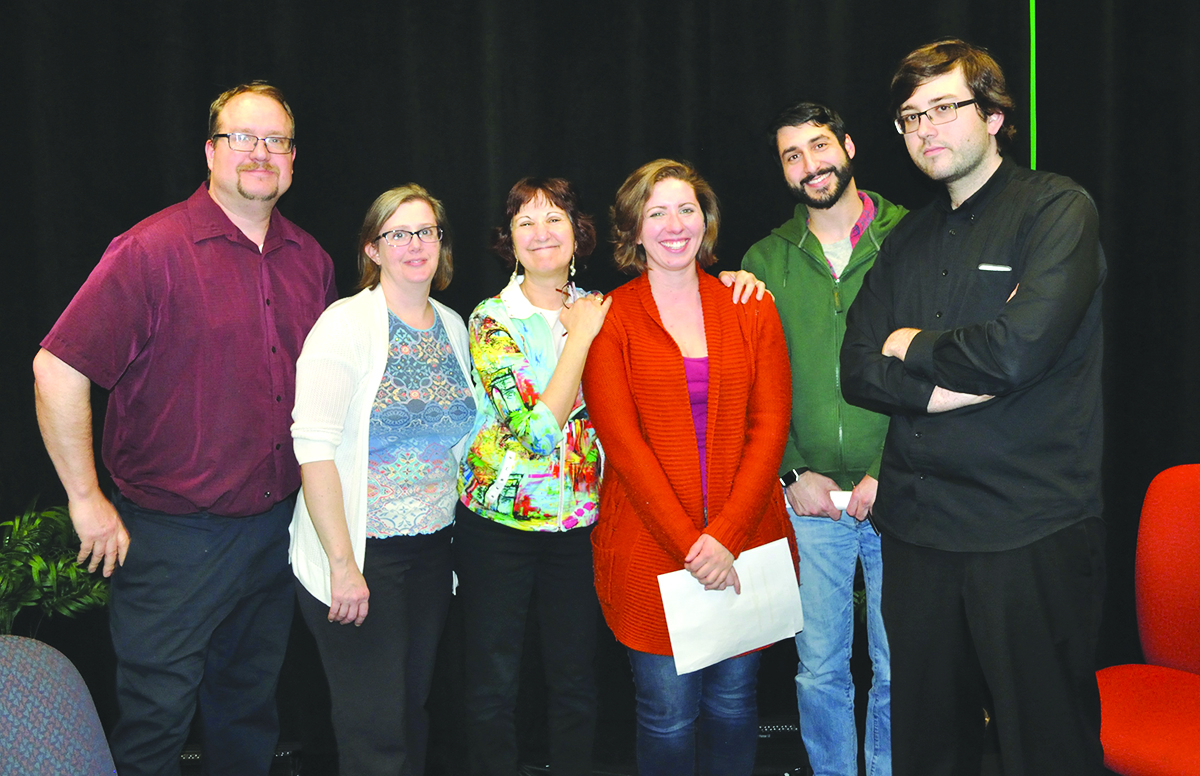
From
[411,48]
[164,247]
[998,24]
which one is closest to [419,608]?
[164,247]

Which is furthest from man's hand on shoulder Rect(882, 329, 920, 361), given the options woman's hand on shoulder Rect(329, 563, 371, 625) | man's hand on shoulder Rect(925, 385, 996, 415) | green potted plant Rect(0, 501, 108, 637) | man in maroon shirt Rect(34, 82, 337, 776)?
green potted plant Rect(0, 501, 108, 637)

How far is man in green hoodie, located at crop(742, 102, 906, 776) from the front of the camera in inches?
86.7

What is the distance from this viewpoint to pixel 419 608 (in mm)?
2113

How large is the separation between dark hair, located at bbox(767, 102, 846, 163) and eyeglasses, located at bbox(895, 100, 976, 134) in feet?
1.75

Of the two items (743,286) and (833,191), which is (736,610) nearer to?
(743,286)

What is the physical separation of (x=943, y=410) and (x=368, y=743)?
1575mm

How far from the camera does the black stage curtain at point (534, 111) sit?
2.81 m

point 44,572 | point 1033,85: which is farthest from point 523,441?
point 1033,85

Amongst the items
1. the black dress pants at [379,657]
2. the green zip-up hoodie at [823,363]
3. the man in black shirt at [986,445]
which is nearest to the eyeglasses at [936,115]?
the man in black shirt at [986,445]

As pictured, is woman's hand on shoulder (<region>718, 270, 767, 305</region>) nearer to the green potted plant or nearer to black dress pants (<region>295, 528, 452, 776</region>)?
black dress pants (<region>295, 528, 452, 776</region>)

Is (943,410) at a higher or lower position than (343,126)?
lower

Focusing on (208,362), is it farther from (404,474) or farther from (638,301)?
(638,301)

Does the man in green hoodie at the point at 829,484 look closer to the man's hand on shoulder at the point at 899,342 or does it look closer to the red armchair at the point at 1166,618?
the man's hand on shoulder at the point at 899,342

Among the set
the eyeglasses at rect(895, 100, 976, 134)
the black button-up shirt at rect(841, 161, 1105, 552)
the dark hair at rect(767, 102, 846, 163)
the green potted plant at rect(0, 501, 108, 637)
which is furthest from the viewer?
the green potted plant at rect(0, 501, 108, 637)
